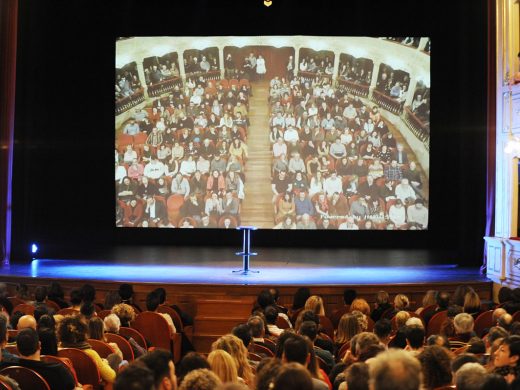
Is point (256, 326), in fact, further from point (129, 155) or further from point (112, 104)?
point (112, 104)

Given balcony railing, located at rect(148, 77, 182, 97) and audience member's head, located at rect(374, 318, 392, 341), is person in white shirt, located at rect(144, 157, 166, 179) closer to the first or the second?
balcony railing, located at rect(148, 77, 182, 97)

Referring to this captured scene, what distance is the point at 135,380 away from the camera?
2488mm

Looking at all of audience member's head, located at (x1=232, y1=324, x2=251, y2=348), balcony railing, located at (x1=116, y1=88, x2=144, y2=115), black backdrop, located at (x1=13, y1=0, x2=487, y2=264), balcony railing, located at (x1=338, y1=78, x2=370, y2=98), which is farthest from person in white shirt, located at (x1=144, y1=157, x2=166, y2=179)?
audience member's head, located at (x1=232, y1=324, x2=251, y2=348)

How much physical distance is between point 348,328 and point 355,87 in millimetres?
8690

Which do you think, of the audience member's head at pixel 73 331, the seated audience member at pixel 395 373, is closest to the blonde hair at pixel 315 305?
the audience member's head at pixel 73 331

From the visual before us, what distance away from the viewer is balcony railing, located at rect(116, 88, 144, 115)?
1500 centimetres

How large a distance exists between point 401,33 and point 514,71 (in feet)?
9.85

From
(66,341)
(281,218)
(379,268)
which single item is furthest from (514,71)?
(66,341)

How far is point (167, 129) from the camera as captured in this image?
14.9 meters

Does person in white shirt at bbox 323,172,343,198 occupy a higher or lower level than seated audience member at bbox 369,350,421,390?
higher

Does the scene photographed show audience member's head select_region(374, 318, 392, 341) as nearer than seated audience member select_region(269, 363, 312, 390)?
No

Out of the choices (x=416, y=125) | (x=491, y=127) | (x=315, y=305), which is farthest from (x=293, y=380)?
(x=416, y=125)

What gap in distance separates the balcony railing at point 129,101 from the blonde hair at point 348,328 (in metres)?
9.30

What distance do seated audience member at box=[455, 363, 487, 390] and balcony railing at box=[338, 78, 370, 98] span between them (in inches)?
454
